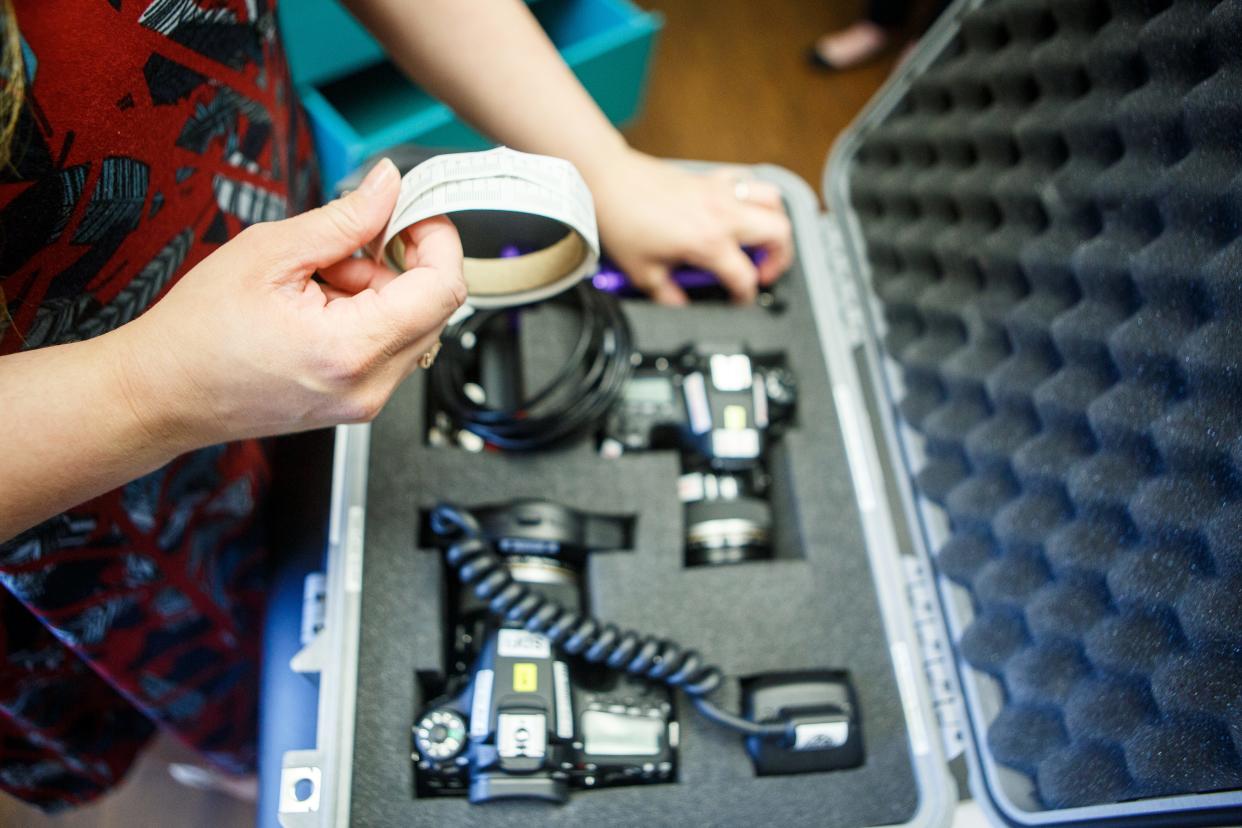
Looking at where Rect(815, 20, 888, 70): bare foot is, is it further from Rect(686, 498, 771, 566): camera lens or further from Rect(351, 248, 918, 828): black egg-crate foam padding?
Rect(686, 498, 771, 566): camera lens

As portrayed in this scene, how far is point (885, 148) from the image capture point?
35.0 inches

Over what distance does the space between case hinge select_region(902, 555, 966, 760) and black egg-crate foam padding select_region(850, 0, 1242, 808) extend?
0.03m

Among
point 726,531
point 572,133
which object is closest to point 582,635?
point 726,531

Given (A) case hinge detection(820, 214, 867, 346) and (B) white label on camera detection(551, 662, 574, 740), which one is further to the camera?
(A) case hinge detection(820, 214, 867, 346)

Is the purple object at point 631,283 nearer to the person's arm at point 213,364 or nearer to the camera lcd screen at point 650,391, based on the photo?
the camera lcd screen at point 650,391

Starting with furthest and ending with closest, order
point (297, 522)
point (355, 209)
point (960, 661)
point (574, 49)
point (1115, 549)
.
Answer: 1. point (574, 49)
2. point (297, 522)
3. point (960, 661)
4. point (1115, 549)
5. point (355, 209)

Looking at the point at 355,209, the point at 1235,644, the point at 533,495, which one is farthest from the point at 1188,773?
the point at 355,209

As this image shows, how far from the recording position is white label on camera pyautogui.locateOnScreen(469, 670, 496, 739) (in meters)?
0.63

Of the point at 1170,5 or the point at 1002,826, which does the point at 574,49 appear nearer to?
the point at 1170,5

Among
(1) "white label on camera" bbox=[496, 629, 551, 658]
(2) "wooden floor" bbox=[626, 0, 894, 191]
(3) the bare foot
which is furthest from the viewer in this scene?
(3) the bare foot

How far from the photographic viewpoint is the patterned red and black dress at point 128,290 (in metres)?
0.47

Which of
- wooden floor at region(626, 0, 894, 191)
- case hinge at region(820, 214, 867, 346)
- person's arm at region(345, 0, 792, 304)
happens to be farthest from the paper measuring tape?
wooden floor at region(626, 0, 894, 191)

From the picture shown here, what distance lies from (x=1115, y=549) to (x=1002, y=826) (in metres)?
0.25

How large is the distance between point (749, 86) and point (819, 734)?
57.5 inches
